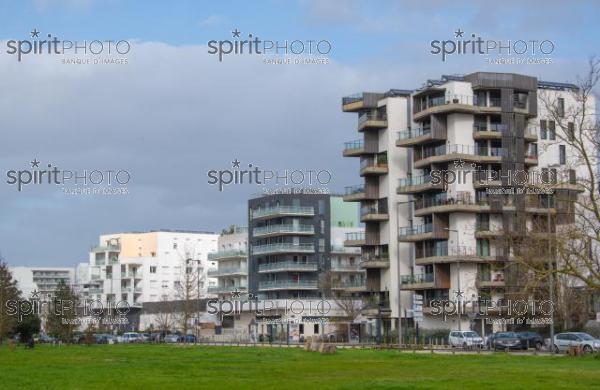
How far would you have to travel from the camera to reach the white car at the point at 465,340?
9562 cm

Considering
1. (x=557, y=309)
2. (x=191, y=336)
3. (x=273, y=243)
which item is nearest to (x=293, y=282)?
(x=273, y=243)

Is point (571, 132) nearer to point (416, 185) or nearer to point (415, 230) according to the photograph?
point (416, 185)

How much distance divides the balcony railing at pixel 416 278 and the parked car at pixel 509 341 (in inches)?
981

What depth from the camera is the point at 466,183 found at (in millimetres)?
115688

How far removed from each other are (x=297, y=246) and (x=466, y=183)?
5133 cm

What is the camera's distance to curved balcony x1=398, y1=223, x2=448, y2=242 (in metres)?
116

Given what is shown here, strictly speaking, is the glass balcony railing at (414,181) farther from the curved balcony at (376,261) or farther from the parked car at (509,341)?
the parked car at (509,341)

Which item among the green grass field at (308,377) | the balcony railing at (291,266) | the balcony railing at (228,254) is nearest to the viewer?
the green grass field at (308,377)

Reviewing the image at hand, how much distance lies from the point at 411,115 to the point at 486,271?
2225 cm

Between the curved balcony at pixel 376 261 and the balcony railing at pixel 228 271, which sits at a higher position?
the balcony railing at pixel 228 271

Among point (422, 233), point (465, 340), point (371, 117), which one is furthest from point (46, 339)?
point (465, 340)

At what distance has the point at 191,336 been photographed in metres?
151

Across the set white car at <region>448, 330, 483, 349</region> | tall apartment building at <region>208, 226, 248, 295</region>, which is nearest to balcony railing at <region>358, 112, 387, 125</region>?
white car at <region>448, 330, 483, 349</region>

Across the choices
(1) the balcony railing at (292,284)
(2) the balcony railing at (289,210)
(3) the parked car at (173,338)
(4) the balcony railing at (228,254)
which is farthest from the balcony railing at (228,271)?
(3) the parked car at (173,338)
